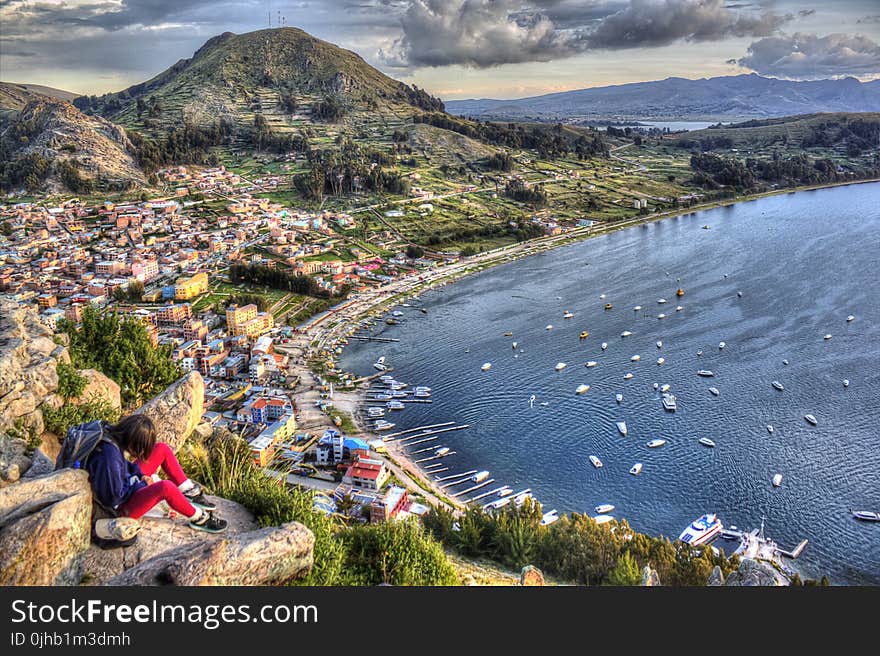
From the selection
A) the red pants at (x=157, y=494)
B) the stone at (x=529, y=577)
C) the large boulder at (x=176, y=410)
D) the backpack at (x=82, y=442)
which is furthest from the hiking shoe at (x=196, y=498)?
the stone at (x=529, y=577)

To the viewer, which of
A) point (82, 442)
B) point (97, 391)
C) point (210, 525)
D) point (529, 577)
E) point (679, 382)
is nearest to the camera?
point (82, 442)

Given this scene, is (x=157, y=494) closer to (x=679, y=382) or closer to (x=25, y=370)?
(x=25, y=370)

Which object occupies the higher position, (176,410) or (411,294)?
(176,410)

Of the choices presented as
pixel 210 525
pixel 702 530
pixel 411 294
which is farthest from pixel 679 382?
pixel 210 525

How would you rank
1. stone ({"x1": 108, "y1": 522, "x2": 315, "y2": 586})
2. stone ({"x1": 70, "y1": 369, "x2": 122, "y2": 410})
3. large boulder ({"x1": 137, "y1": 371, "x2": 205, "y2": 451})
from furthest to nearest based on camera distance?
stone ({"x1": 70, "y1": 369, "x2": 122, "y2": 410}), large boulder ({"x1": 137, "y1": 371, "x2": 205, "y2": 451}), stone ({"x1": 108, "y1": 522, "x2": 315, "y2": 586})

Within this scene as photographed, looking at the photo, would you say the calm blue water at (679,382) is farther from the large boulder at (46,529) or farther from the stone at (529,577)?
the large boulder at (46,529)

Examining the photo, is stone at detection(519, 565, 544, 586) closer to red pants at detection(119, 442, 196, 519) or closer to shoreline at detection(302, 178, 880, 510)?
red pants at detection(119, 442, 196, 519)

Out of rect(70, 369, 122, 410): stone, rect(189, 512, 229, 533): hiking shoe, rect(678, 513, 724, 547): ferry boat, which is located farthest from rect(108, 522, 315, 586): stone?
rect(678, 513, 724, 547): ferry boat
